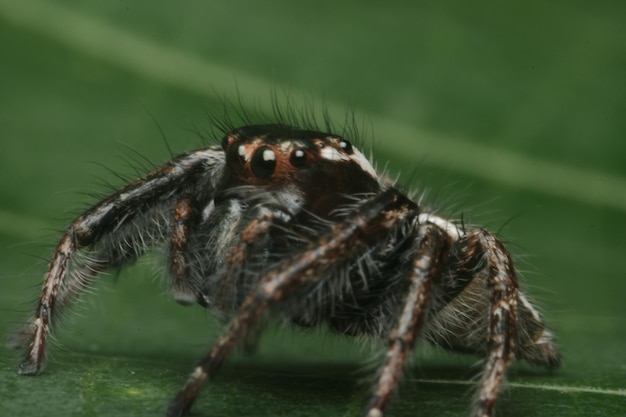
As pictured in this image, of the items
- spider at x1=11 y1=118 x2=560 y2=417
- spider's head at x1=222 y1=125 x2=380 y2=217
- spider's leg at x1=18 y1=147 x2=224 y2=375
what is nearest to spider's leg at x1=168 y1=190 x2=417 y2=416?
spider at x1=11 y1=118 x2=560 y2=417

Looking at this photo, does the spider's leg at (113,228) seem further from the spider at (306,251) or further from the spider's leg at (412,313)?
the spider's leg at (412,313)

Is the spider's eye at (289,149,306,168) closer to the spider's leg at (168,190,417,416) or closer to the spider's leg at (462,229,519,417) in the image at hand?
the spider's leg at (168,190,417,416)

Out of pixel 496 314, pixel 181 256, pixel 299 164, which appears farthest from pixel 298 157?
pixel 496 314

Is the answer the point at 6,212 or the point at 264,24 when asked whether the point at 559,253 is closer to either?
the point at 264,24

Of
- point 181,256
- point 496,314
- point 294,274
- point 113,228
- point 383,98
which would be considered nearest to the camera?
point 294,274

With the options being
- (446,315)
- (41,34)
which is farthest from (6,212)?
(446,315)

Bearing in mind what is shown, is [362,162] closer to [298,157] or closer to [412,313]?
[298,157]

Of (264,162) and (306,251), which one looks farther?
(264,162)
